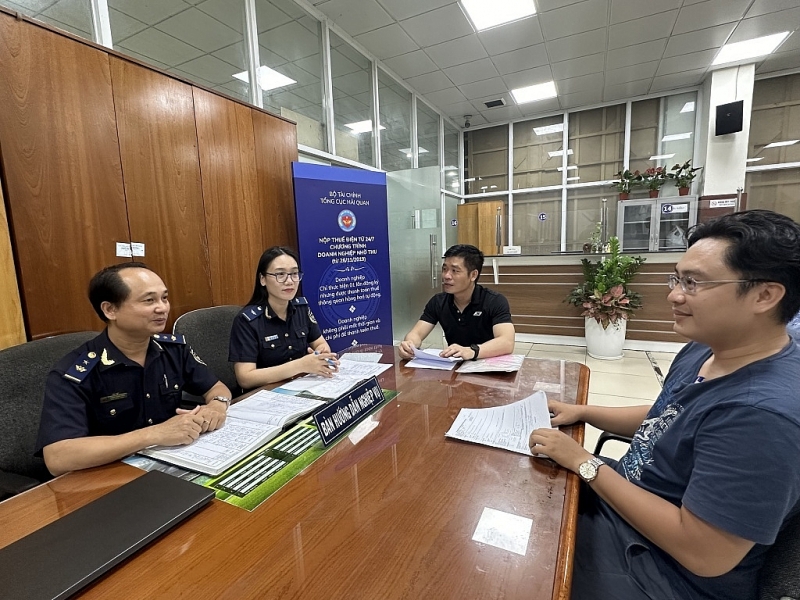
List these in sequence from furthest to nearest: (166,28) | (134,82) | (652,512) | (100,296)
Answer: (166,28), (134,82), (100,296), (652,512)

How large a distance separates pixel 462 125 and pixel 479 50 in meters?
2.57

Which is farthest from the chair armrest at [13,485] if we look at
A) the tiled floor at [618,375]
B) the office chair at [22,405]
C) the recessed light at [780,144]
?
the recessed light at [780,144]

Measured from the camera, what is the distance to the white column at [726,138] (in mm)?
4859

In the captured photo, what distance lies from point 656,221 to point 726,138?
125 cm

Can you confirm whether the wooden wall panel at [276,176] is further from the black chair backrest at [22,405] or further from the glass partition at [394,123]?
the glass partition at [394,123]

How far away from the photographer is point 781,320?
762 mm

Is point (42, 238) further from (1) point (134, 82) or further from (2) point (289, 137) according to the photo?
(2) point (289, 137)

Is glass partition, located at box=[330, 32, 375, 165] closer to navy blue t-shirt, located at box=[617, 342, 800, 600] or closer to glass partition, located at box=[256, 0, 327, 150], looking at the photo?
glass partition, located at box=[256, 0, 327, 150]

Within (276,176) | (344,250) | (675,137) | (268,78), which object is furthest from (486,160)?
(276,176)

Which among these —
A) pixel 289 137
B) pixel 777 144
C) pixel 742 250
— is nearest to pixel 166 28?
pixel 289 137

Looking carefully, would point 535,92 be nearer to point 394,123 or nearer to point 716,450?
point 394,123

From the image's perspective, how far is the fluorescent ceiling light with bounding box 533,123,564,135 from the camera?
20.9ft

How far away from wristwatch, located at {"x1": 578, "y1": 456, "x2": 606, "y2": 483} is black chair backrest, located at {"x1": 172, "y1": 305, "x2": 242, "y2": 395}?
64.1 inches

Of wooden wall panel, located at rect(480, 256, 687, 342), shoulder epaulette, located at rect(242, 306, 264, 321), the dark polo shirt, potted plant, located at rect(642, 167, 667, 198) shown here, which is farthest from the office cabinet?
shoulder epaulette, located at rect(242, 306, 264, 321)
